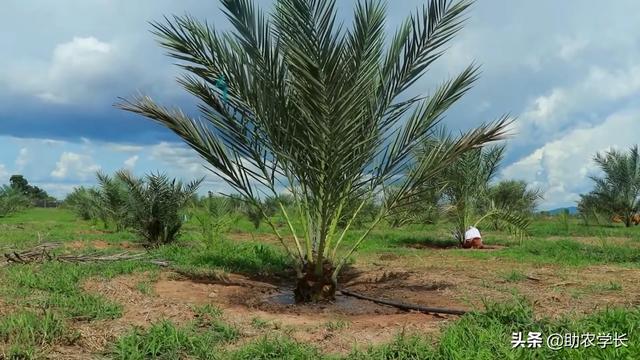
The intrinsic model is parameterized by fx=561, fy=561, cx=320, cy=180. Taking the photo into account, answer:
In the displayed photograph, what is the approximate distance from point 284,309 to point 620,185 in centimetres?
1959

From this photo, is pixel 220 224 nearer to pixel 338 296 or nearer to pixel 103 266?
pixel 103 266

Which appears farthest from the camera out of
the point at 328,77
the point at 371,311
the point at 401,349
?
the point at 371,311

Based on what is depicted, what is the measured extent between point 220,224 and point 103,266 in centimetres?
260

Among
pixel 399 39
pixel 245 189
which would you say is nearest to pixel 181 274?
pixel 245 189

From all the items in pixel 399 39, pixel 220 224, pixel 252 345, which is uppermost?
pixel 399 39

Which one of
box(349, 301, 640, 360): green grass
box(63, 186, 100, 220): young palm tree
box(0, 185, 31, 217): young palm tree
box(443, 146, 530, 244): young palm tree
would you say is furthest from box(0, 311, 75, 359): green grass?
box(0, 185, 31, 217): young palm tree

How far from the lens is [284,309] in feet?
17.9

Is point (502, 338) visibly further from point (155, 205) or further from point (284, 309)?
point (155, 205)

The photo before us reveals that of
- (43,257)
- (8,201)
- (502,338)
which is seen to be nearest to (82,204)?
(8,201)

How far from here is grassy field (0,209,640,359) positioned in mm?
3797

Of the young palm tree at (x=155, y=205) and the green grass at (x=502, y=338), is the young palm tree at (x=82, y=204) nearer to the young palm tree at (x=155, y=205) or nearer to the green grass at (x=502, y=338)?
the young palm tree at (x=155, y=205)

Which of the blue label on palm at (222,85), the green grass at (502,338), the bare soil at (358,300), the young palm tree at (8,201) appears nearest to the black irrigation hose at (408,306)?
the bare soil at (358,300)

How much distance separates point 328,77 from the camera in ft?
16.3

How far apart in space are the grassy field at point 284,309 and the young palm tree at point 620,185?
13.4 metres
